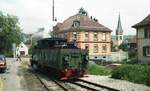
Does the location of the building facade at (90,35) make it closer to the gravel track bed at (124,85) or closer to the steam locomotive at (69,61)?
the steam locomotive at (69,61)

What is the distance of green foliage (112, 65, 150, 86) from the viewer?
22.9m

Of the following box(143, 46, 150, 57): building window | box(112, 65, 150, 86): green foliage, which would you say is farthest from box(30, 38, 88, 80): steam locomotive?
box(143, 46, 150, 57): building window

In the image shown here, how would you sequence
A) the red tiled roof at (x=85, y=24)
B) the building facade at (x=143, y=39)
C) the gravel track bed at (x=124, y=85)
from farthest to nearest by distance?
1. the red tiled roof at (x=85, y=24)
2. the building facade at (x=143, y=39)
3. the gravel track bed at (x=124, y=85)

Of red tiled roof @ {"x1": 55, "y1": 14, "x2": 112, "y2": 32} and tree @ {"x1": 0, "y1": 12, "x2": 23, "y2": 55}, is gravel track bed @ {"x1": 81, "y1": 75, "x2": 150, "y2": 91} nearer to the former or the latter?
red tiled roof @ {"x1": 55, "y1": 14, "x2": 112, "y2": 32}

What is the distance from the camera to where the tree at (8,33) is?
9612cm

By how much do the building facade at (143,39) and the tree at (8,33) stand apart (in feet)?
157

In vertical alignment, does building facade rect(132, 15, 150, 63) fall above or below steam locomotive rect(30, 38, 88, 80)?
above

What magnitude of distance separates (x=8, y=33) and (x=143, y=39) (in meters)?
51.3

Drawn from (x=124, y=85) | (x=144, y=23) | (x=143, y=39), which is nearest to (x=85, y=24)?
(x=143, y=39)

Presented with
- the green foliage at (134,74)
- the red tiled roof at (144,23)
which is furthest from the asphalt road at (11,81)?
the red tiled roof at (144,23)

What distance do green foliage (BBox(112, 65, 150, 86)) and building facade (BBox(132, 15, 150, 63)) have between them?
86.2 feet

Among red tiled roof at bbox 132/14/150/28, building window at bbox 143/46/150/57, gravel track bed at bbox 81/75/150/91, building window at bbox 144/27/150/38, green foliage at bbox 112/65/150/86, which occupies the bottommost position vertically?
gravel track bed at bbox 81/75/150/91

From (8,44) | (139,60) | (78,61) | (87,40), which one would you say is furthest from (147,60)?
(8,44)

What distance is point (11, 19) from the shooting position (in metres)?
99.8
